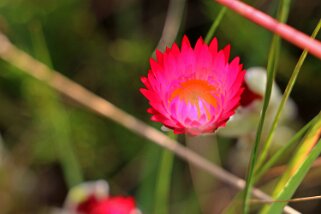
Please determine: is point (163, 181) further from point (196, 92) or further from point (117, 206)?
point (196, 92)

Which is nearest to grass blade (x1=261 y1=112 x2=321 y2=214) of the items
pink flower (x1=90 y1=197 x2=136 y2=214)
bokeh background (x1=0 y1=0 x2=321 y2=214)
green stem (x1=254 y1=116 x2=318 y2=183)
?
green stem (x1=254 y1=116 x2=318 y2=183)

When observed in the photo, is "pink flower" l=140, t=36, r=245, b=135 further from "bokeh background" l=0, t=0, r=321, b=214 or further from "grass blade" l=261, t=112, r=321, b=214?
"bokeh background" l=0, t=0, r=321, b=214

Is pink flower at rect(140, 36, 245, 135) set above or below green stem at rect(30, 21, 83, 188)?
above

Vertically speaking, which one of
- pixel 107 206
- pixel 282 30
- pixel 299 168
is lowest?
pixel 107 206

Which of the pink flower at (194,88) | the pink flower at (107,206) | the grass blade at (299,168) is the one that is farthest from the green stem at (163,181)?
the pink flower at (194,88)

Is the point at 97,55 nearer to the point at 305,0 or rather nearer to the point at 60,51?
the point at 60,51

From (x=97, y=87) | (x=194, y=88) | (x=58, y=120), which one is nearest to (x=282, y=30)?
(x=194, y=88)

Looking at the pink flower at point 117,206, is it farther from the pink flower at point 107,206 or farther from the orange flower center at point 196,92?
the orange flower center at point 196,92
